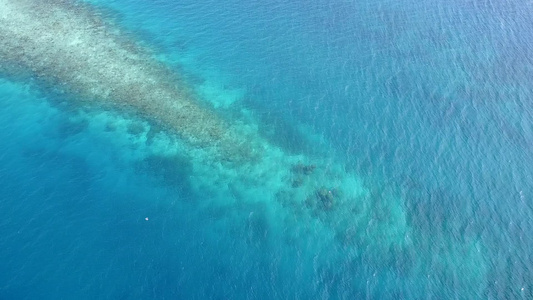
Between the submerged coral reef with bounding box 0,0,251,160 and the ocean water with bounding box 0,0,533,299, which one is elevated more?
the submerged coral reef with bounding box 0,0,251,160

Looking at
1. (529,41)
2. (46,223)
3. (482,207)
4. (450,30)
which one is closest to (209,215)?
(46,223)

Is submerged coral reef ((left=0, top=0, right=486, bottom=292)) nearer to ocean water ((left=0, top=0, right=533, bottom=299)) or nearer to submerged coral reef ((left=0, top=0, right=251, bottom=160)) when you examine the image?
submerged coral reef ((left=0, top=0, right=251, bottom=160))

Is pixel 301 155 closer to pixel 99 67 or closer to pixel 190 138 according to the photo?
pixel 190 138

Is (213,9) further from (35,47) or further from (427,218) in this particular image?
(427,218)

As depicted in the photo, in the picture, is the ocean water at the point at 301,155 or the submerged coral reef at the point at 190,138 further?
the submerged coral reef at the point at 190,138

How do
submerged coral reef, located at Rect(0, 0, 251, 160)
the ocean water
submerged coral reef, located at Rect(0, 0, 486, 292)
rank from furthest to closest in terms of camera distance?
1. submerged coral reef, located at Rect(0, 0, 251, 160)
2. submerged coral reef, located at Rect(0, 0, 486, 292)
3. the ocean water

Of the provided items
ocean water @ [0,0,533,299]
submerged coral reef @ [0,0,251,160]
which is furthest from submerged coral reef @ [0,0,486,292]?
ocean water @ [0,0,533,299]

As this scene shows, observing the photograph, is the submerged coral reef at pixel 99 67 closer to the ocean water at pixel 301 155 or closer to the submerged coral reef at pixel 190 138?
the submerged coral reef at pixel 190 138

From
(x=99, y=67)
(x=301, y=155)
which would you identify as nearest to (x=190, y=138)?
(x=301, y=155)

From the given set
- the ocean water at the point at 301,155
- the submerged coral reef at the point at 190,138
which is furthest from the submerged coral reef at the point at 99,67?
the ocean water at the point at 301,155
